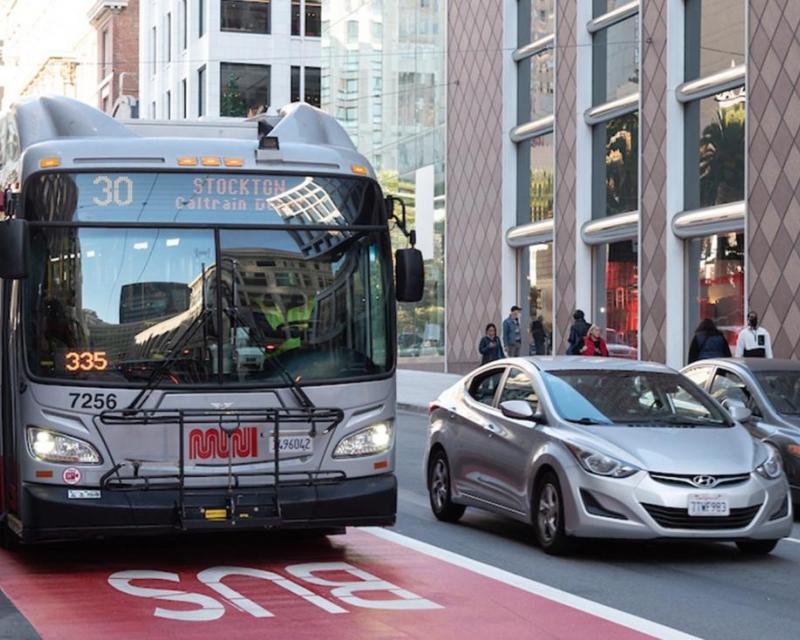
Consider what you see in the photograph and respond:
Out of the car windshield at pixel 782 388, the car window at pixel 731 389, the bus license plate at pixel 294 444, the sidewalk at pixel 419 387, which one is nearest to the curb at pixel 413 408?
the sidewalk at pixel 419 387

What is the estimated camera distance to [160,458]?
424 inches

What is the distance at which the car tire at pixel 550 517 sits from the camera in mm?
11867

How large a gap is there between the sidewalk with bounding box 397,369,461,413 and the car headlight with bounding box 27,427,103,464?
69.9ft

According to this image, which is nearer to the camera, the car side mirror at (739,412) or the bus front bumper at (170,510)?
the bus front bumper at (170,510)

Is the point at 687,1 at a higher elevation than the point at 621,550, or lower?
higher

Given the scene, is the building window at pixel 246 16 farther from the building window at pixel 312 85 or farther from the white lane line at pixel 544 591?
the white lane line at pixel 544 591

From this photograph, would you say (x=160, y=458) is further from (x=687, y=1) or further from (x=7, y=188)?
(x=687, y=1)

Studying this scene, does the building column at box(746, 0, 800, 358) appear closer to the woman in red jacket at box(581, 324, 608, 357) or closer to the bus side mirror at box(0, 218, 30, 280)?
the woman in red jacket at box(581, 324, 608, 357)

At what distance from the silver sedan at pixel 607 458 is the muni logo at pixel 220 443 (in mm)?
2380

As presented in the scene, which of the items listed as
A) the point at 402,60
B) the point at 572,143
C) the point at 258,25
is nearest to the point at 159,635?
the point at 572,143

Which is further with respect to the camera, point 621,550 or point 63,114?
point 621,550

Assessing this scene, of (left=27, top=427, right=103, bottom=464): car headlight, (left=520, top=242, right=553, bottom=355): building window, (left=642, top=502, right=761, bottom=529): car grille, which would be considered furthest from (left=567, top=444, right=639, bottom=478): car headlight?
A: (left=520, top=242, right=553, bottom=355): building window

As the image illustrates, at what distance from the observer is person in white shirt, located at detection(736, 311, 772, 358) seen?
25.0 m

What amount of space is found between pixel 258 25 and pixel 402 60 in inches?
799
